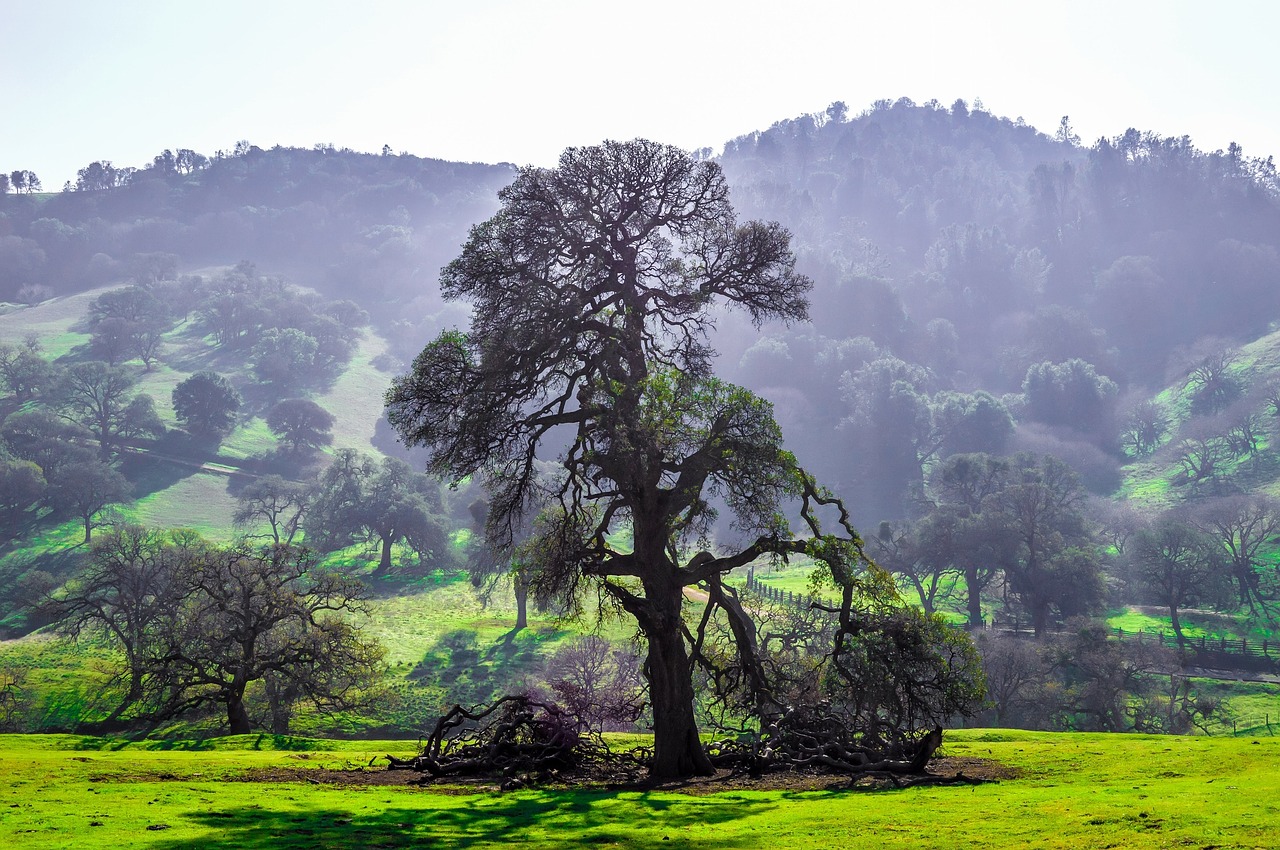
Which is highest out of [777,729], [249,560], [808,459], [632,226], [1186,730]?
[808,459]

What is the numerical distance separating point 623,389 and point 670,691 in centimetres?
847

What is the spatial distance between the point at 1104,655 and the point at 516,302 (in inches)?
2232

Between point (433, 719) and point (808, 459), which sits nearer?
point (433, 719)

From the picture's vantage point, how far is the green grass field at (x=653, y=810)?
12852mm

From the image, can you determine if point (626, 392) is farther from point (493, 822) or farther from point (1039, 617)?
point (1039, 617)

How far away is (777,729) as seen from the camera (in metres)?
25.7

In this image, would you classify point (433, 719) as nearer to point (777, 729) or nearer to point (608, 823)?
point (777, 729)

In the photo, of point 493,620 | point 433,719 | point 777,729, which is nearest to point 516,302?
point 777,729

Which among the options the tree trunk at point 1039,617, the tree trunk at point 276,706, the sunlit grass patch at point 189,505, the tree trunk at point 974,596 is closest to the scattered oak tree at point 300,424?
the sunlit grass patch at point 189,505

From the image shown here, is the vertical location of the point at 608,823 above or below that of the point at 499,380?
below

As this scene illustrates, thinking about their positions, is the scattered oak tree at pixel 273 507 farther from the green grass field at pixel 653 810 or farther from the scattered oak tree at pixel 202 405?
Answer: the green grass field at pixel 653 810

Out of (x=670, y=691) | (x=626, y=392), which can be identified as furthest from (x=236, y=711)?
(x=626, y=392)

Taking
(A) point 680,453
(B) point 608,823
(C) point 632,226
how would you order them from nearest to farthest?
(B) point 608,823 < (A) point 680,453 < (C) point 632,226

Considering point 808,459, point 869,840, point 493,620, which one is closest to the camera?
point 869,840
